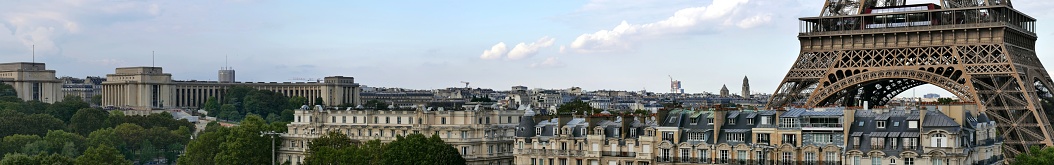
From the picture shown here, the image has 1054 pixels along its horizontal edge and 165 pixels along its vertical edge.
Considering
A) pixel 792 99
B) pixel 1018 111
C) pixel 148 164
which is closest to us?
pixel 1018 111

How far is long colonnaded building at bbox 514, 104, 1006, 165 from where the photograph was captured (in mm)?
61938

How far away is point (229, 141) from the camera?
101m

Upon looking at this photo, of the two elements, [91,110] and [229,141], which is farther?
[91,110]

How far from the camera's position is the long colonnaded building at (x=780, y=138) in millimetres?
61938

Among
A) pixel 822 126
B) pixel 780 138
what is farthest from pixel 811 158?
pixel 780 138

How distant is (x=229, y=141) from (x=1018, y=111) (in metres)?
53.4

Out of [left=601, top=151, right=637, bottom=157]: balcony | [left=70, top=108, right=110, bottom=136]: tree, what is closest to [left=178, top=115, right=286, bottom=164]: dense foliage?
[left=601, top=151, right=637, bottom=157]: balcony

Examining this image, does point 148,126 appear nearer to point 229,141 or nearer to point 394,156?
point 229,141

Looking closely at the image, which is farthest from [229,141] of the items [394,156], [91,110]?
[91,110]

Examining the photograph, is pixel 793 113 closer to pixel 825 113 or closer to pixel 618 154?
pixel 825 113

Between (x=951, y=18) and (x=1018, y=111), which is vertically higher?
(x=951, y=18)

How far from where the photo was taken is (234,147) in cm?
9844

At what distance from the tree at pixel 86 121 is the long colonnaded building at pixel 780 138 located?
90.8m

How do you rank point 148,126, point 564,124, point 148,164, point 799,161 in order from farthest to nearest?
point 148,126 → point 148,164 → point 564,124 → point 799,161
